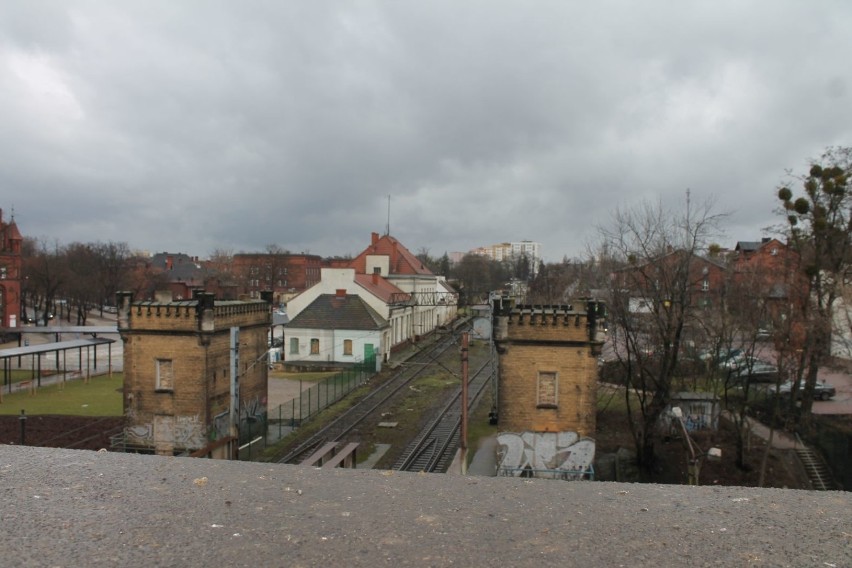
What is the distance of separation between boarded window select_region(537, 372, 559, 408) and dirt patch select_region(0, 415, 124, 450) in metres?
14.9

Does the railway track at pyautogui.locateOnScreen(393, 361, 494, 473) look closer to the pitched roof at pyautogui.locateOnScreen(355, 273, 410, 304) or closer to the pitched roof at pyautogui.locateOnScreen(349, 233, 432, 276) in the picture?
the pitched roof at pyautogui.locateOnScreen(355, 273, 410, 304)

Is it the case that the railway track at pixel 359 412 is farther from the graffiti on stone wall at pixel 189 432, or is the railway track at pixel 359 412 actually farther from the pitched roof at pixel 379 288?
the pitched roof at pixel 379 288

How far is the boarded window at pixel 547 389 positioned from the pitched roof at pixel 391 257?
44.1m

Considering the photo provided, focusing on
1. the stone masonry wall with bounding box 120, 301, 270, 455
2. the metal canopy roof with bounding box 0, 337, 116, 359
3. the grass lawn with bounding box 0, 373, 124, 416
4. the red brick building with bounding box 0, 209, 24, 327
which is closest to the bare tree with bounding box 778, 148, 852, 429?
the stone masonry wall with bounding box 120, 301, 270, 455

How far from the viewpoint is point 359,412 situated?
28594 millimetres

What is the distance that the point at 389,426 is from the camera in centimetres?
2597

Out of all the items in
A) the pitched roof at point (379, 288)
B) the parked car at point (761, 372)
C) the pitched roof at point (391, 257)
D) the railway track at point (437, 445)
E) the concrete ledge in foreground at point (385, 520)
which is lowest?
the railway track at point (437, 445)

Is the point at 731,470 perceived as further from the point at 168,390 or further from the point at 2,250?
the point at 2,250

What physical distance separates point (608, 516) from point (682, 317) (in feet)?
54.7

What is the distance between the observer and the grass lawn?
27.1 metres

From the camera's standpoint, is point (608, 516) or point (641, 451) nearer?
point (608, 516)

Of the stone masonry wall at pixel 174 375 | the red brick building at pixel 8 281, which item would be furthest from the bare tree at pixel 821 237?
the red brick building at pixel 8 281

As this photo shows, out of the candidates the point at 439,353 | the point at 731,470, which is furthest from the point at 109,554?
the point at 439,353

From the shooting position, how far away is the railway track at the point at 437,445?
Result: 67.7 feet
